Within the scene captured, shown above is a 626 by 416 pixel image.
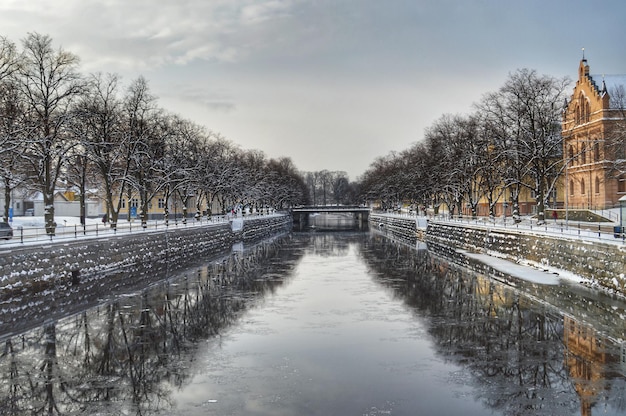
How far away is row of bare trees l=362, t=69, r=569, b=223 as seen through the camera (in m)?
47.5

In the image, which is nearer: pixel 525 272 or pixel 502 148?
pixel 525 272

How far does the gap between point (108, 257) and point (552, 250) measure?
27.5 m

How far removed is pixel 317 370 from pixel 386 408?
3520mm

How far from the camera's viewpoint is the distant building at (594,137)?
55.3 metres

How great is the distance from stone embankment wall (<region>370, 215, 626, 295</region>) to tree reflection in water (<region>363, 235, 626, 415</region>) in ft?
3.90

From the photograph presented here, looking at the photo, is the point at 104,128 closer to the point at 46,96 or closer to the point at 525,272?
the point at 46,96

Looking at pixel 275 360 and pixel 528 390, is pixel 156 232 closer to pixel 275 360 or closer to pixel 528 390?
pixel 275 360

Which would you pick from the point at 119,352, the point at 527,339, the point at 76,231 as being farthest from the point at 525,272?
the point at 76,231

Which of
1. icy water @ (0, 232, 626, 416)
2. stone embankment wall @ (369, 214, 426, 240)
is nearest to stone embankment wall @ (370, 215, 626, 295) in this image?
icy water @ (0, 232, 626, 416)

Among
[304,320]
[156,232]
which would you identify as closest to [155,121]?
[156,232]

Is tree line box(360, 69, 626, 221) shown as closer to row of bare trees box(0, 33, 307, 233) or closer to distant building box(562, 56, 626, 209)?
distant building box(562, 56, 626, 209)

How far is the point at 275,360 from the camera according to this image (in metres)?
17.3

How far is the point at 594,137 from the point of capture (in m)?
57.0

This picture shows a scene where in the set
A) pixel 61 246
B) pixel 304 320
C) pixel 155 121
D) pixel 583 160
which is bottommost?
pixel 304 320
